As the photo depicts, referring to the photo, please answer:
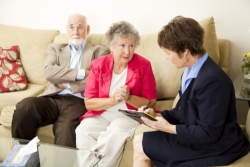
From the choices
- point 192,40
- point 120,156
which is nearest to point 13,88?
point 120,156

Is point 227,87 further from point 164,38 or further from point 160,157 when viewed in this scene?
point 160,157

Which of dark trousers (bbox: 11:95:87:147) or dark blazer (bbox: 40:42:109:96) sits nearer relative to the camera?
dark trousers (bbox: 11:95:87:147)

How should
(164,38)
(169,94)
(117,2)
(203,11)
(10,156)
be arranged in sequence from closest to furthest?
(164,38) → (10,156) → (169,94) → (203,11) → (117,2)

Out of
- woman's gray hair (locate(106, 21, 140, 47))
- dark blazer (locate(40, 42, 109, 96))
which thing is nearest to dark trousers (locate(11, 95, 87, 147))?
dark blazer (locate(40, 42, 109, 96))

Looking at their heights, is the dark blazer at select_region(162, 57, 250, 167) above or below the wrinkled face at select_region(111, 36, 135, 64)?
below

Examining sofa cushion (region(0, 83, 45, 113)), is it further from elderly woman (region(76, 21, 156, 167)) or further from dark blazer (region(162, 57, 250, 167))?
dark blazer (region(162, 57, 250, 167))

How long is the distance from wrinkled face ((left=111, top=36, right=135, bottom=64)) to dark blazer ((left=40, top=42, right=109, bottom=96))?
0.38 m

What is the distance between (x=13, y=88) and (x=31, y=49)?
0.39m

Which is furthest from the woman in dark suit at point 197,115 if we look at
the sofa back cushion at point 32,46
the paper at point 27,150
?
the sofa back cushion at point 32,46

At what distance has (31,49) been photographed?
274 cm

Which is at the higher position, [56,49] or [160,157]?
[56,49]

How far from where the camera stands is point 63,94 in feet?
7.88

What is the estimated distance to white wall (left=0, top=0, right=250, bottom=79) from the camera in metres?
2.42

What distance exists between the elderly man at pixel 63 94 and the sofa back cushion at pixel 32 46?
0.23m
